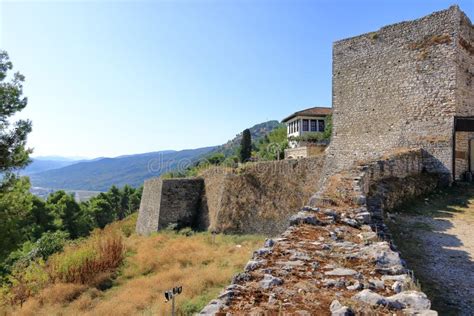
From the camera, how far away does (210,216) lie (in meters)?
19.3

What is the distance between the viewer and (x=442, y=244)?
635 cm

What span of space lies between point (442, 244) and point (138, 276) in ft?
32.4

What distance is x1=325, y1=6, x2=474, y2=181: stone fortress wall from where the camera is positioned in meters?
12.0

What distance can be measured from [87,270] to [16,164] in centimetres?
452

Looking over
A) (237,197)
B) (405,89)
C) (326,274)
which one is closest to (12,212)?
(237,197)

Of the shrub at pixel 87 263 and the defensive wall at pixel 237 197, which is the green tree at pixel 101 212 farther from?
the shrub at pixel 87 263

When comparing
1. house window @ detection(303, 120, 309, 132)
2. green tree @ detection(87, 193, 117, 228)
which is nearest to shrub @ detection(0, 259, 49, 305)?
house window @ detection(303, 120, 309, 132)

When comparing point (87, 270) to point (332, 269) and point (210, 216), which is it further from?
point (332, 269)

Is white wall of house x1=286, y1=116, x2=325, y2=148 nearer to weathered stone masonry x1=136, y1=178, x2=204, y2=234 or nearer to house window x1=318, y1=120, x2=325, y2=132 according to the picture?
house window x1=318, y1=120, x2=325, y2=132

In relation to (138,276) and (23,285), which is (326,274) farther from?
(23,285)

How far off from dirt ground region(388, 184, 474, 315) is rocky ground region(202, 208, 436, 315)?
120cm

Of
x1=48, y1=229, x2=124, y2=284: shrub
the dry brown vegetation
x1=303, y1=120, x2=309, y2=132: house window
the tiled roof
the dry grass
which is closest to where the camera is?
the dry brown vegetation

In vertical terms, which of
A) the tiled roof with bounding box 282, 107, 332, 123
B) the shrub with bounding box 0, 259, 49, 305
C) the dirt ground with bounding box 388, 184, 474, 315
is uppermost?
the tiled roof with bounding box 282, 107, 332, 123

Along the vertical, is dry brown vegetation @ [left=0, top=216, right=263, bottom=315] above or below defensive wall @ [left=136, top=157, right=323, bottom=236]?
below
